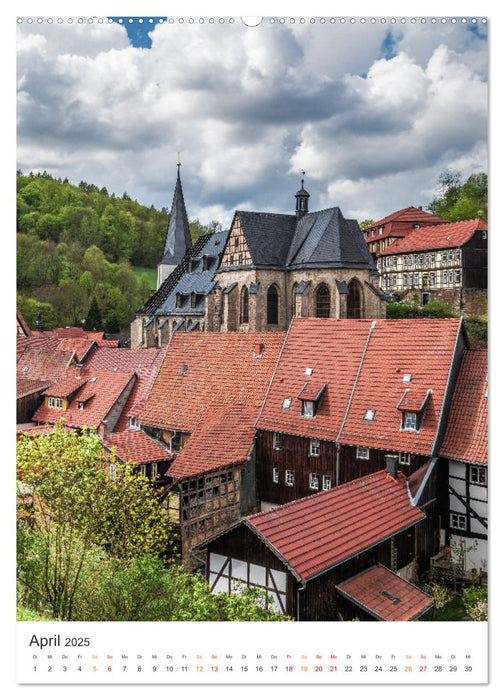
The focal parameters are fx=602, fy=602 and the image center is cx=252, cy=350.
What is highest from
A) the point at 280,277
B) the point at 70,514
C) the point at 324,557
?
the point at 280,277

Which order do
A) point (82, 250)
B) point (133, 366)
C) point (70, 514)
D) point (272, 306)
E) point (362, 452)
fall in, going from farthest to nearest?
point (272, 306) < point (133, 366) < point (362, 452) < point (82, 250) < point (70, 514)

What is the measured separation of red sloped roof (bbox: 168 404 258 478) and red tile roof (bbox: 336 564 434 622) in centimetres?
312

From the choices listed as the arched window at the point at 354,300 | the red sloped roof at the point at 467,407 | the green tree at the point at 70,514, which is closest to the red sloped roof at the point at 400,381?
the red sloped roof at the point at 467,407

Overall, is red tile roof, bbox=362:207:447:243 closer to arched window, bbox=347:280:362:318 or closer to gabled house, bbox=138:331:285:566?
gabled house, bbox=138:331:285:566

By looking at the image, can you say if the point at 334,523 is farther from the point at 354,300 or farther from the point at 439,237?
the point at 354,300

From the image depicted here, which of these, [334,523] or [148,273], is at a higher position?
[148,273]

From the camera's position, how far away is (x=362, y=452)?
1005cm

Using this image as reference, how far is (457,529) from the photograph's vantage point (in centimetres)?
798

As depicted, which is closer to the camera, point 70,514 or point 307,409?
point 70,514

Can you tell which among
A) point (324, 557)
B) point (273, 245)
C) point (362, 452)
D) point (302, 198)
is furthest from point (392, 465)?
point (273, 245)

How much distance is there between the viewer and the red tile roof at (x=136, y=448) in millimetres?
9875

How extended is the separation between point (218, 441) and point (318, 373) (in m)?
2.32
